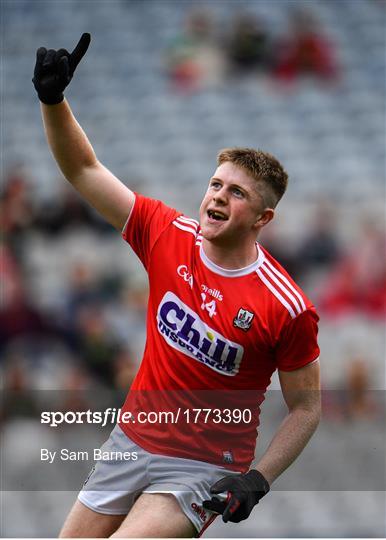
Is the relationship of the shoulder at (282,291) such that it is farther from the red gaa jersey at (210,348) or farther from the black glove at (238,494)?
the black glove at (238,494)

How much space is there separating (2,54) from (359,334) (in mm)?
5490

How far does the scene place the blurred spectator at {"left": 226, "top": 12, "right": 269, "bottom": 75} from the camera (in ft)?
34.9

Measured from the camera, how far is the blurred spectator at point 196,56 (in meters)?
10.6

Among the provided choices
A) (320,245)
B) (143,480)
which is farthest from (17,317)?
(143,480)

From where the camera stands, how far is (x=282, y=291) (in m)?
3.68

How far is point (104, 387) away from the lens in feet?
22.7

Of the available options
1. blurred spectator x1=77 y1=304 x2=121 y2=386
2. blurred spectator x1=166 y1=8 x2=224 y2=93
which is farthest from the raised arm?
blurred spectator x1=166 y1=8 x2=224 y2=93

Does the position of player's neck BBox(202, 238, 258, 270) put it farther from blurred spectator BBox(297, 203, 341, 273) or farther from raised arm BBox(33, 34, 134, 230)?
blurred spectator BBox(297, 203, 341, 273)

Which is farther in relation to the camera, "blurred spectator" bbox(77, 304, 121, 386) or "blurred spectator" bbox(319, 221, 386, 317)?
"blurred spectator" bbox(319, 221, 386, 317)

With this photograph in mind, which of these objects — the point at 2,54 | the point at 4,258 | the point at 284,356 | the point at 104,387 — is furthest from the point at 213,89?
the point at 284,356

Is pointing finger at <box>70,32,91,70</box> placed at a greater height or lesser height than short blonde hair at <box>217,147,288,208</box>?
greater

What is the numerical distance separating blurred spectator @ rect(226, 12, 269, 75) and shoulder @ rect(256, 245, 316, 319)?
23.7 feet

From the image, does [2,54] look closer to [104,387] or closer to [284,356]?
[104,387]

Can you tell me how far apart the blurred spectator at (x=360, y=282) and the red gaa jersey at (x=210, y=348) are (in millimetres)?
4330
